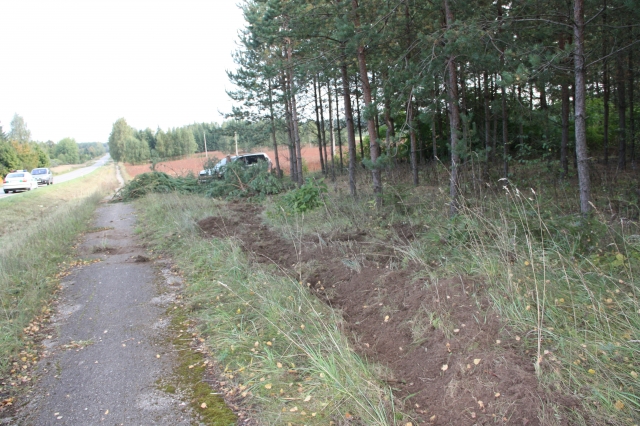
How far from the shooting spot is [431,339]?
3.77 m

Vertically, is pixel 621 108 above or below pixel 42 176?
below

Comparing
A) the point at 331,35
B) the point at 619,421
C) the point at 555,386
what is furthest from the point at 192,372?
the point at 331,35

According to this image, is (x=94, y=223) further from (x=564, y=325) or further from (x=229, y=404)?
(x=564, y=325)

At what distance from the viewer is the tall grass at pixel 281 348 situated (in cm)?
312

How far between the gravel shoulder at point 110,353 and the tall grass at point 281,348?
525 mm

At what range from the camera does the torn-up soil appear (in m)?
2.89

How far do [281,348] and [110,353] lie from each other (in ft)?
6.07

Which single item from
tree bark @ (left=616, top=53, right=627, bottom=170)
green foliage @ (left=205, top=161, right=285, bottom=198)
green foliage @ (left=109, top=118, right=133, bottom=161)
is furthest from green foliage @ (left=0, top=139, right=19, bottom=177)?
tree bark @ (left=616, top=53, right=627, bottom=170)

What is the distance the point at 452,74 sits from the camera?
7.61 metres

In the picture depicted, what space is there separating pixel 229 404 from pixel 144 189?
18.8 metres

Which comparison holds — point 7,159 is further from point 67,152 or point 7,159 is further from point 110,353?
point 67,152

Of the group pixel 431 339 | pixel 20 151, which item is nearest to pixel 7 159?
pixel 20 151

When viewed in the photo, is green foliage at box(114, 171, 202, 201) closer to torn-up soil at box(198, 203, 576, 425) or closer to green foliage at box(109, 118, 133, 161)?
torn-up soil at box(198, 203, 576, 425)

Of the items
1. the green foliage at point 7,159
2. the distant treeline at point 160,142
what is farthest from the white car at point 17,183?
the distant treeline at point 160,142
